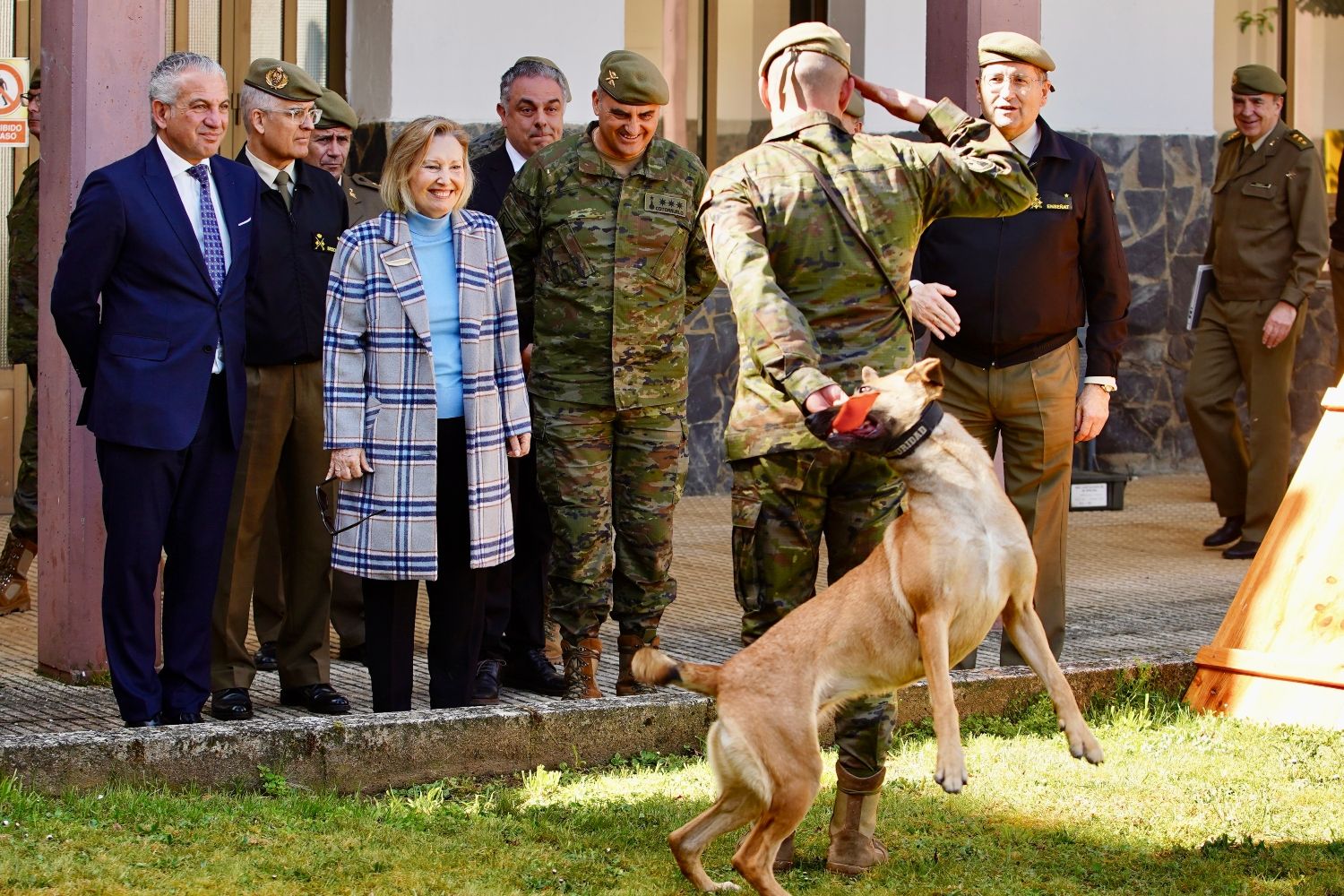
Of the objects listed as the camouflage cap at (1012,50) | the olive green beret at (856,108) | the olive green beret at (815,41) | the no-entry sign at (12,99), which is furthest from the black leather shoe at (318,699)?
the no-entry sign at (12,99)

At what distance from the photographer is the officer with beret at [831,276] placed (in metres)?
4.57

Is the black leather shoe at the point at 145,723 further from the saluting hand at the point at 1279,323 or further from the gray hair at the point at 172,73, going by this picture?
the saluting hand at the point at 1279,323

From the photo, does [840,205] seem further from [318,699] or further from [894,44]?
[894,44]

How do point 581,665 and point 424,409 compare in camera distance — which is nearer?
point 424,409

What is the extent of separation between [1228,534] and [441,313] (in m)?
6.14

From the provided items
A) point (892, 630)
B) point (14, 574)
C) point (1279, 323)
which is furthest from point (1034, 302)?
point (14, 574)

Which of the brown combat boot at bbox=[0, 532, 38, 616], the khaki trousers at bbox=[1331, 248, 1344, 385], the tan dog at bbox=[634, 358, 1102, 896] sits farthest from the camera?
the khaki trousers at bbox=[1331, 248, 1344, 385]

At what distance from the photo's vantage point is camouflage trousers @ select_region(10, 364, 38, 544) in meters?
7.80

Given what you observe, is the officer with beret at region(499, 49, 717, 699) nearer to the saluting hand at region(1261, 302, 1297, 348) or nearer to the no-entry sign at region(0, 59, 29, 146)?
the no-entry sign at region(0, 59, 29, 146)

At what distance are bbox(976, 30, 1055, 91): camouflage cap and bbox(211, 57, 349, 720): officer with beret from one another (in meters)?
2.51

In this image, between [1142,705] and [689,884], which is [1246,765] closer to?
[1142,705]

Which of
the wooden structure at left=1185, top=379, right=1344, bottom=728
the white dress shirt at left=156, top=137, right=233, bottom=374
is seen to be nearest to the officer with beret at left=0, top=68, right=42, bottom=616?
the white dress shirt at left=156, top=137, right=233, bottom=374

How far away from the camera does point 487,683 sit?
255 inches

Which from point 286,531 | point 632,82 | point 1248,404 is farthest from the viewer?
point 1248,404
